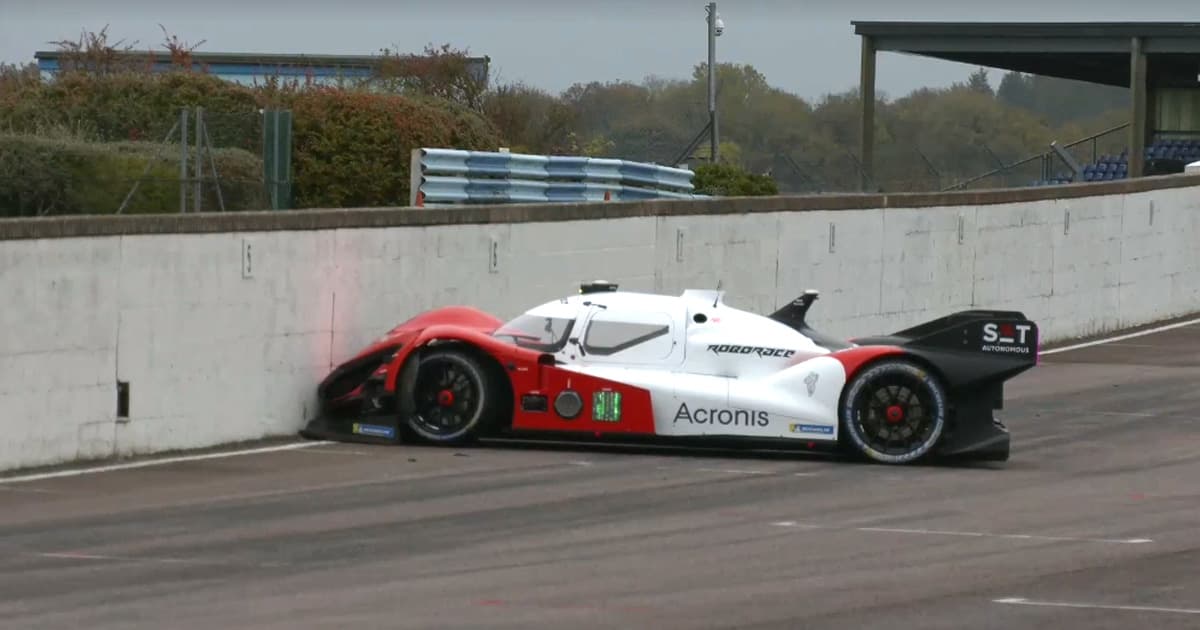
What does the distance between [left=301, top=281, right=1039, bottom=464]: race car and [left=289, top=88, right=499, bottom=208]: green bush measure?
43.3ft

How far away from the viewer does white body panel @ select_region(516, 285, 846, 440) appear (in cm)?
1606

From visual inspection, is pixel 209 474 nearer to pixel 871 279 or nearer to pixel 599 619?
pixel 599 619

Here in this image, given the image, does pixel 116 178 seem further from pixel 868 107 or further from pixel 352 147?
pixel 868 107

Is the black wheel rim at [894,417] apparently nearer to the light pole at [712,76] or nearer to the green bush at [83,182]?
the green bush at [83,182]

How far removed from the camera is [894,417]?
16.1 metres

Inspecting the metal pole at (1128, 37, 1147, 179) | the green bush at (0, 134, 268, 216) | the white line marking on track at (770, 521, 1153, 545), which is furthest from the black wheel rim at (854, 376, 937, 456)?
the metal pole at (1128, 37, 1147, 179)

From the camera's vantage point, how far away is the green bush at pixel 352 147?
29.5 metres

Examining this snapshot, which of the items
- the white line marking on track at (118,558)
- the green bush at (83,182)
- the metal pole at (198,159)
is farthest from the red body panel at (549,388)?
the green bush at (83,182)

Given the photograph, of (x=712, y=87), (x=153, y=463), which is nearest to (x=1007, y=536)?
(x=153, y=463)

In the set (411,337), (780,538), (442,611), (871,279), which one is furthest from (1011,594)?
(871,279)

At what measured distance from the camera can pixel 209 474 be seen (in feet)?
48.6

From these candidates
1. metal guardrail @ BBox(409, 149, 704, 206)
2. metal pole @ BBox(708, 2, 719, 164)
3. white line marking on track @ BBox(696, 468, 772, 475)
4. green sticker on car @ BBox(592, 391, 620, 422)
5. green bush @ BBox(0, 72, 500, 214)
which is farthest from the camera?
metal pole @ BBox(708, 2, 719, 164)

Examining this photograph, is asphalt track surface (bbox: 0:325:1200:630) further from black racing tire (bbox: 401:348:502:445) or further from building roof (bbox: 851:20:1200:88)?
building roof (bbox: 851:20:1200:88)

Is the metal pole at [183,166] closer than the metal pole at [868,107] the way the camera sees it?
Yes
